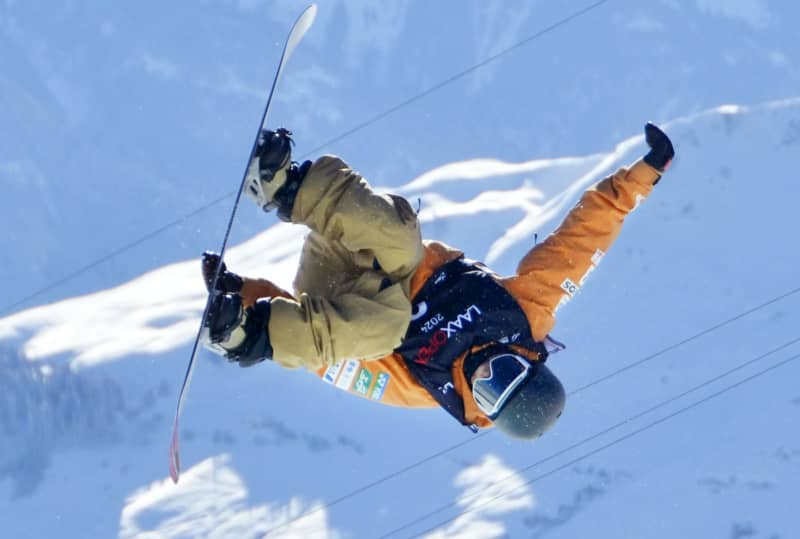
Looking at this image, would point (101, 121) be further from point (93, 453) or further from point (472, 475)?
point (472, 475)

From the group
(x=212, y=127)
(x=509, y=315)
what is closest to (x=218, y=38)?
(x=212, y=127)

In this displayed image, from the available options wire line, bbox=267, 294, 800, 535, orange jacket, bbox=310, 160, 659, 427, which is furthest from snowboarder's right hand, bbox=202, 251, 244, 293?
wire line, bbox=267, 294, 800, 535

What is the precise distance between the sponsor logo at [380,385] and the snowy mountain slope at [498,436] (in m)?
10.8

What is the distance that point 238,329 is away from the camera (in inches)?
128

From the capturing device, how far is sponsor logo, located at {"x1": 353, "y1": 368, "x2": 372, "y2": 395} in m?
3.99

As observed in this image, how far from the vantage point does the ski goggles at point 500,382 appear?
3.67 meters

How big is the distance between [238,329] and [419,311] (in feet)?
2.63

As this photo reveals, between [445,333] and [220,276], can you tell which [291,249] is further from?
[220,276]

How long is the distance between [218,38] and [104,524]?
51.2 m

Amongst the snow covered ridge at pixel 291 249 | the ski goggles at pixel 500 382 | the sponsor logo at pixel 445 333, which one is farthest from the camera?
the snow covered ridge at pixel 291 249

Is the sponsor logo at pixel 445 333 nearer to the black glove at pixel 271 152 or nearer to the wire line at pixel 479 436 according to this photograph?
the black glove at pixel 271 152

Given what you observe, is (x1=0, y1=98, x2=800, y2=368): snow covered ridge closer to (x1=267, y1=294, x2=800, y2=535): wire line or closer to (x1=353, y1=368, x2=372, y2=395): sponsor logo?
(x1=267, y1=294, x2=800, y2=535): wire line

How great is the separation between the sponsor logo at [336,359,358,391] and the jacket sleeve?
61 centimetres

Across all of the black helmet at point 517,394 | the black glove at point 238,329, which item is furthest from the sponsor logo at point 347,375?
the black glove at point 238,329
